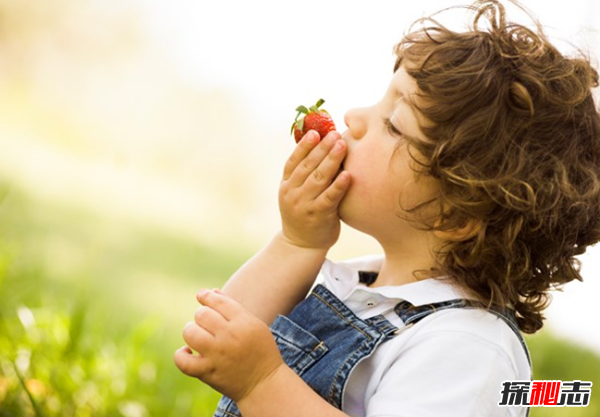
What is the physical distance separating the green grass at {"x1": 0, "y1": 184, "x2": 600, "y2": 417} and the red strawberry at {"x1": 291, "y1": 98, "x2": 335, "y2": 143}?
3.07 ft

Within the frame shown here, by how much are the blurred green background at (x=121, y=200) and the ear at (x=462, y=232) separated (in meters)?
1.38

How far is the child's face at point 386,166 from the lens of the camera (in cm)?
160

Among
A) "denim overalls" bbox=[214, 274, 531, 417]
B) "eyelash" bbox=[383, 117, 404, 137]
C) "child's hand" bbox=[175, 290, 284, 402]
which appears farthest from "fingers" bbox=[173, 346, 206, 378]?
"eyelash" bbox=[383, 117, 404, 137]

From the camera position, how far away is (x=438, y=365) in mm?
1433

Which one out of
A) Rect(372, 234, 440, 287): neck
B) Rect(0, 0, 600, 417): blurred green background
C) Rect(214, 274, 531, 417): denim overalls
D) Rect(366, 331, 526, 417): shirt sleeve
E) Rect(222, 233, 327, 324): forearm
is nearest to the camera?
Rect(366, 331, 526, 417): shirt sleeve

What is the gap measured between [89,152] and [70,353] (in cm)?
275

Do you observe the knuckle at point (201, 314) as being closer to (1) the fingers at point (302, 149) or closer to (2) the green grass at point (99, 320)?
(1) the fingers at point (302, 149)

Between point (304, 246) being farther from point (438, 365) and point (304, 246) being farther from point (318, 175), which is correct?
point (438, 365)

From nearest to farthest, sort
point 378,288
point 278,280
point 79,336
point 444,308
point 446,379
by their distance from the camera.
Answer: point 446,379 < point 444,308 < point 378,288 < point 278,280 < point 79,336

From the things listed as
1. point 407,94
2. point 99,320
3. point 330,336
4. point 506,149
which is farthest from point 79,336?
point 506,149

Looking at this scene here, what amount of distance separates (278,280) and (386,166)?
0.35 m

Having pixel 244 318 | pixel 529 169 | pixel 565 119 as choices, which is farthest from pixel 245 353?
pixel 565 119
